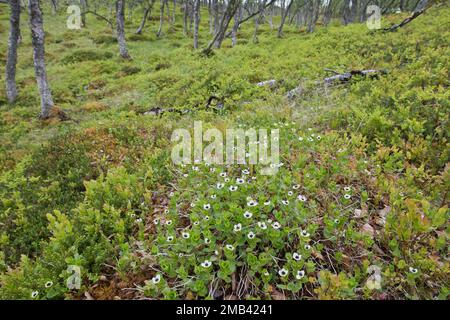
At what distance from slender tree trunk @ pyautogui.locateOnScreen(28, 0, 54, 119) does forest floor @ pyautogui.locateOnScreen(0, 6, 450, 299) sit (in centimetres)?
171

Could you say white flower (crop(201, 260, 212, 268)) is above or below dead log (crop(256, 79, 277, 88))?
below

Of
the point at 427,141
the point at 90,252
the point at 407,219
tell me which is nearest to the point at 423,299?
the point at 407,219

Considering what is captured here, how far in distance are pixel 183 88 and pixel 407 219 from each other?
432 inches

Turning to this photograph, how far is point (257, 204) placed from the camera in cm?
349

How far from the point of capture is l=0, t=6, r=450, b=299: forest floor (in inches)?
122

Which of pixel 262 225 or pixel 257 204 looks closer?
pixel 262 225

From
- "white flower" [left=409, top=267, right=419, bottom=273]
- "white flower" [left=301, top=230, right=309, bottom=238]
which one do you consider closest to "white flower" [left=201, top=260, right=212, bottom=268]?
"white flower" [left=301, top=230, right=309, bottom=238]

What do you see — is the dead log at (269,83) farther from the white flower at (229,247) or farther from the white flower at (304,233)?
the white flower at (229,247)

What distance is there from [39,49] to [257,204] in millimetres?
11711

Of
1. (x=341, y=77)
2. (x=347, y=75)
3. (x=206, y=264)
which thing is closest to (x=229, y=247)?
(x=206, y=264)

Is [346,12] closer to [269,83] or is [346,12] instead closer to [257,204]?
[269,83]

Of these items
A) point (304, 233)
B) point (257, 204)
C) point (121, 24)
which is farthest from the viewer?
point (121, 24)

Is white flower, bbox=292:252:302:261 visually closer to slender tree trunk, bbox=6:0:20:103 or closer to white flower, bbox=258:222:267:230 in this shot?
white flower, bbox=258:222:267:230

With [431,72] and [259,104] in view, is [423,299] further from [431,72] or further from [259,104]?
[431,72]
